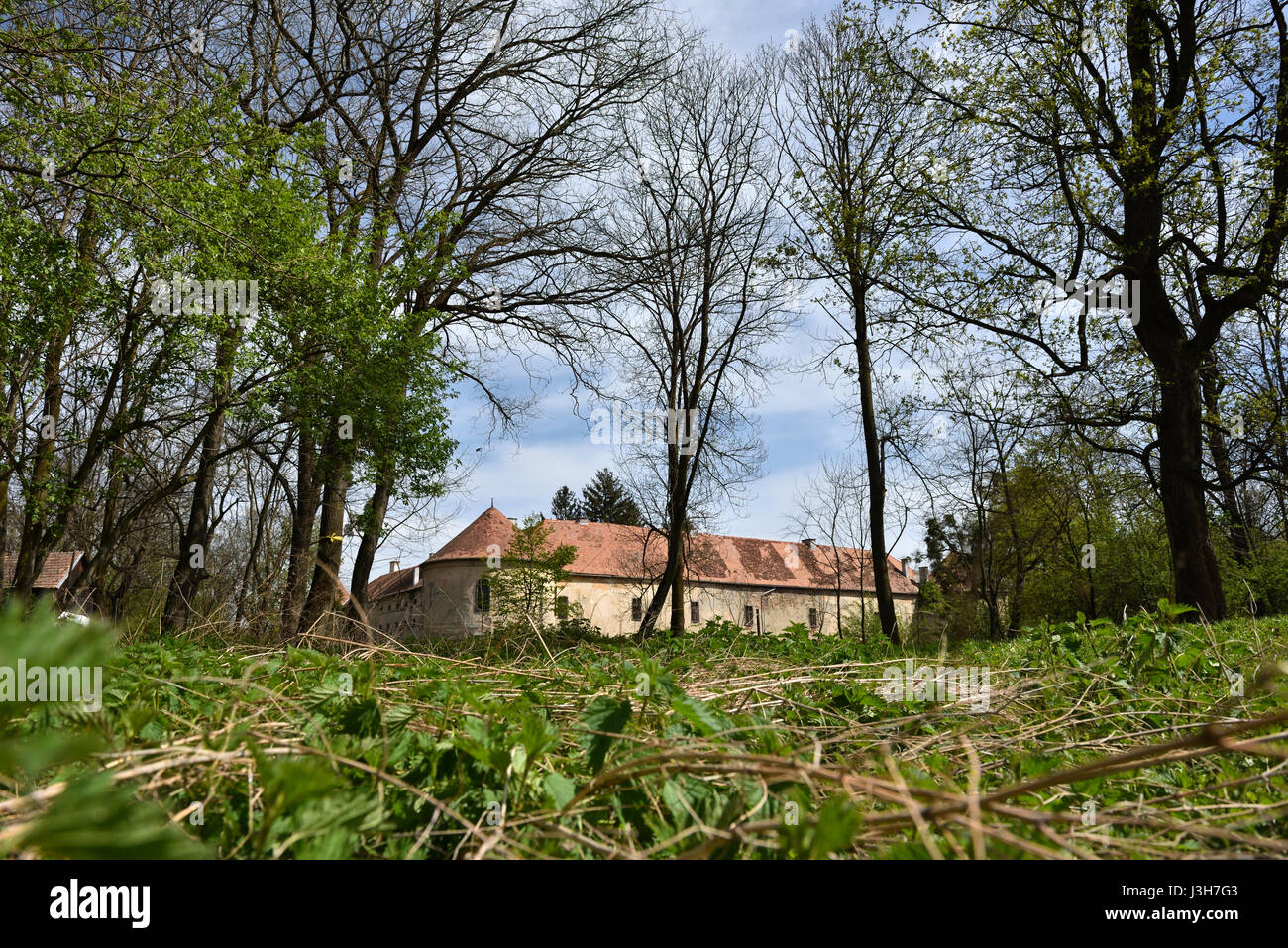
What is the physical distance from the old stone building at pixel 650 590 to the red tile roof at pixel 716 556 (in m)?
0.07

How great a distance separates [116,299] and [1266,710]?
13.5m

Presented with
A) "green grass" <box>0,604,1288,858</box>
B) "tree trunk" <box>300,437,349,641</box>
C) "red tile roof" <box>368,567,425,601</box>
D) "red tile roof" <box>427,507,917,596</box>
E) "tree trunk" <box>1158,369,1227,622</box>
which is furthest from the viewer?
"red tile roof" <box>368,567,425,601</box>

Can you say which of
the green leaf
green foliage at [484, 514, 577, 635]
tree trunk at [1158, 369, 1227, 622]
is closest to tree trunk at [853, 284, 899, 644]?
tree trunk at [1158, 369, 1227, 622]

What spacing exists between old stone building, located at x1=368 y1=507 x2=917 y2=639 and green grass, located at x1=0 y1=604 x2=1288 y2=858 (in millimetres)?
37603

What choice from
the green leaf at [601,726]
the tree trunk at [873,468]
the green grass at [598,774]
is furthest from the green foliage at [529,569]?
the green leaf at [601,726]

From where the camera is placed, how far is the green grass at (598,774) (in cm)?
75

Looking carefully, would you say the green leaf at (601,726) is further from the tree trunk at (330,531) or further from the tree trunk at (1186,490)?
the tree trunk at (1186,490)

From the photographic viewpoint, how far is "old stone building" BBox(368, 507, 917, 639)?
4494 cm

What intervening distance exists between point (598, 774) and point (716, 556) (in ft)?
161

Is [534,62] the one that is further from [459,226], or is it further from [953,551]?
[953,551]

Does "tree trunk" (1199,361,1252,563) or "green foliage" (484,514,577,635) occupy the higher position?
"tree trunk" (1199,361,1252,563)

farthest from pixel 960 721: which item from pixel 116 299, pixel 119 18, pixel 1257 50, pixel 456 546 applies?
pixel 456 546

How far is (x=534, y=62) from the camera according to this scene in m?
18.0

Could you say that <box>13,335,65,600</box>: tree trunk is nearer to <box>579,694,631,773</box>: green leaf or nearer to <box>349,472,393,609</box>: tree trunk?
<box>349,472,393,609</box>: tree trunk
